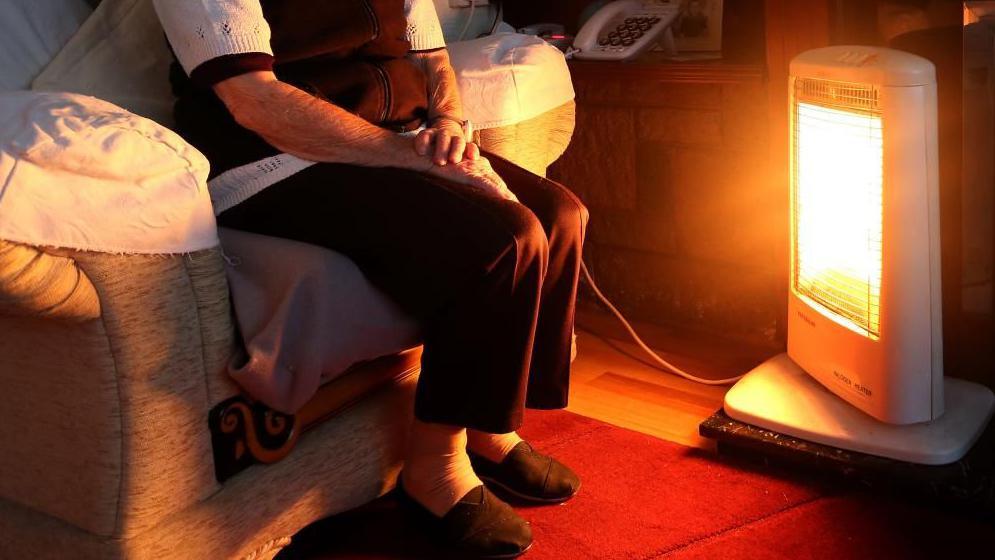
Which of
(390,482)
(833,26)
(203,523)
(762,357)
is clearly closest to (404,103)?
(390,482)

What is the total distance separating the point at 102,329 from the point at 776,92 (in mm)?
→ 1397

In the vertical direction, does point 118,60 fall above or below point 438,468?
above

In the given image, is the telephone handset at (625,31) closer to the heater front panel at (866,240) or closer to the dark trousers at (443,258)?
the heater front panel at (866,240)

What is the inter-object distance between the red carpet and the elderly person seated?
0.23 ft

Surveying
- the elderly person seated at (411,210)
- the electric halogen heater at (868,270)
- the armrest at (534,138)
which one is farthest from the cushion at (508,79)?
the electric halogen heater at (868,270)

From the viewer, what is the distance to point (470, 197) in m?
1.43

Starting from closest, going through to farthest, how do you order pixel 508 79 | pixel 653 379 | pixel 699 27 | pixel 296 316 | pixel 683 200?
pixel 296 316 < pixel 508 79 < pixel 653 379 < pixel 683 200 < pixel 699 27

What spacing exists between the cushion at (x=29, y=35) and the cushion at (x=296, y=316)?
42cm

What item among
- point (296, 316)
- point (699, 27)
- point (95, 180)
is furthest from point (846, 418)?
point (95, 180)

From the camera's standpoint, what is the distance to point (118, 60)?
61.5 inches

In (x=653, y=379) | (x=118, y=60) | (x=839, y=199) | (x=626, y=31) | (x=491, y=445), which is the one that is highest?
(x=118, y=60)

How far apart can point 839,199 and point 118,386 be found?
1095 mm

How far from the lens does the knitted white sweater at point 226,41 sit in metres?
→ 1.40

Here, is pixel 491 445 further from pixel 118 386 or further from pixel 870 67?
pixel 870 67
